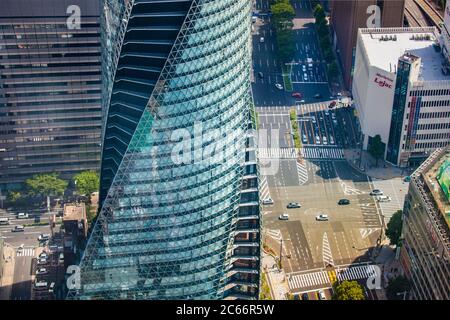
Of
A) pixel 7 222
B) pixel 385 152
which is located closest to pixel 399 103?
pixel 385 152

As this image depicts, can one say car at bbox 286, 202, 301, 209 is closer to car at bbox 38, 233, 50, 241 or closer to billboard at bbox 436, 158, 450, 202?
billboard at bbox 436, 158, 450, 202

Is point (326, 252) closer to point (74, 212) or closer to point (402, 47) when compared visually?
point (74, 212)

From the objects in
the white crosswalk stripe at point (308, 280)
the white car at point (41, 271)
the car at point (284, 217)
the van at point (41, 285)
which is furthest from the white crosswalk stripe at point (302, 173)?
the van at point (41, 285)

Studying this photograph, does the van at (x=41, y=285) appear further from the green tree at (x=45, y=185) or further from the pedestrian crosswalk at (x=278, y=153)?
the pedestrian crosswalk at (x=278, y=153)

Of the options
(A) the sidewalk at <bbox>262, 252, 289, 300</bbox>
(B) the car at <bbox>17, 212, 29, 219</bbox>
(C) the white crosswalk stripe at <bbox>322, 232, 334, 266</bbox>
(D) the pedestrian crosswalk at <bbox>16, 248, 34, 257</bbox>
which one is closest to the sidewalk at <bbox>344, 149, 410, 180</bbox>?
(C) the white crosswalk stripe at <bbox>322, 232, 334, 266</bbox>

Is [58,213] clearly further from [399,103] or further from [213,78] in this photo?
[399,103]
